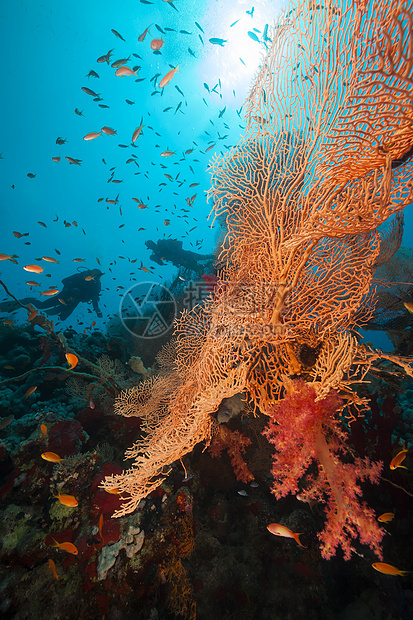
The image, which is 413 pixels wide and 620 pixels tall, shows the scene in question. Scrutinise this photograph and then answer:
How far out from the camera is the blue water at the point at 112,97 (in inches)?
929

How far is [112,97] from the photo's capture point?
41.3 meters

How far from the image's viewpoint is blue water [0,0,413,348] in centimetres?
2359

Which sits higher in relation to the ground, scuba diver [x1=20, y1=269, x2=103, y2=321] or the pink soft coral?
scuba diver [x1=20, y1=269, x2=103, y2=321]

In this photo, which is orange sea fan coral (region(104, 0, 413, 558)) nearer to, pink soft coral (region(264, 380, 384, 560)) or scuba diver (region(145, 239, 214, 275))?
pink soft coral (region(264, 380, 384, 560))

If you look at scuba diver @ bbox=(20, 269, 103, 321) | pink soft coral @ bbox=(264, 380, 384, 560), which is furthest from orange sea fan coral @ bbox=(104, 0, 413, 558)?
scuba diver @ bbox=(20, 269, 103, 321)

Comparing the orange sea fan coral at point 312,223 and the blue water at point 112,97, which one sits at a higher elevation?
the blue water at point 112,97

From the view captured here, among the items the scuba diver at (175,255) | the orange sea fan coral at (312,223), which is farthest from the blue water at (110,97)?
the orange sea fan coral at (312,223)

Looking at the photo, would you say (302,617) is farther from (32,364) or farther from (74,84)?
(74,84)

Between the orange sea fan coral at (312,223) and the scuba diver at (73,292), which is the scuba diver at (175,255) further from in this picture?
the orange sea fan coral at (312,223)

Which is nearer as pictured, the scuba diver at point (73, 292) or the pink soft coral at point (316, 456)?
the pink soft coral at point (316, 456)

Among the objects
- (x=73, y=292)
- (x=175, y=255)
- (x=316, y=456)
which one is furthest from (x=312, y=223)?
(x=73, y=292)

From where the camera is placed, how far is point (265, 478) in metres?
4.97

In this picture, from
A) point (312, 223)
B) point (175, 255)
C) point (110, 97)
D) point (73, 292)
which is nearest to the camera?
point (312, 223)

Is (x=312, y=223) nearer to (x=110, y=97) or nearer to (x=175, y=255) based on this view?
(x=175, y=255)
